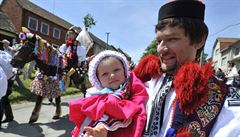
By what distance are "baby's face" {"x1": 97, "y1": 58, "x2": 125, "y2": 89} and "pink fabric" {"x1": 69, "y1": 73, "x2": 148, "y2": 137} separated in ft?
0.28

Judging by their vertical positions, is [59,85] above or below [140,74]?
below

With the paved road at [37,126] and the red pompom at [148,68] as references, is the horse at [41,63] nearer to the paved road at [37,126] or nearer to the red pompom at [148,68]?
the paved road at [37,126]

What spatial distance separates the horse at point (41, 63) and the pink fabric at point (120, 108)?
4.31 meters

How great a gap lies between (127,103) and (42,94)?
4.90 meters

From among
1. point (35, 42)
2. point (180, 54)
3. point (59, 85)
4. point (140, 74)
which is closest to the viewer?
point (180, 54)

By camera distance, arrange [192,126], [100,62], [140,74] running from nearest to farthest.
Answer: [192,126] < [140,74] < [100,62]

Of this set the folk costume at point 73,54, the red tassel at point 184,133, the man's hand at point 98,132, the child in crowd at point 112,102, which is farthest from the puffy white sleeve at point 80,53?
the red tassel at point 184,133

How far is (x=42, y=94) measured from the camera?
6.27 m

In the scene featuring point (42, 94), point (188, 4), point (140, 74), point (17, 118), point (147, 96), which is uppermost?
point (188, 4)

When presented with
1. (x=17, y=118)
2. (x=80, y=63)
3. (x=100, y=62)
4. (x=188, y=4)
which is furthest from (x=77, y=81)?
(x=188, y=4)

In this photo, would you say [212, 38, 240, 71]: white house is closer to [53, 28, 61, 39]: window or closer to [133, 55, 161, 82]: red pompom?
[53, 28, 61, 39]: window

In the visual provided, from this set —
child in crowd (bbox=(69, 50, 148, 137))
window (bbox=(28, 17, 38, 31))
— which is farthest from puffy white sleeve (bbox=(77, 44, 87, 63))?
window (bbox=(28, 17, 38, 31))

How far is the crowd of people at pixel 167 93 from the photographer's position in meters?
1.28

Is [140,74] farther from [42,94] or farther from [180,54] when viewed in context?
[42,94]
